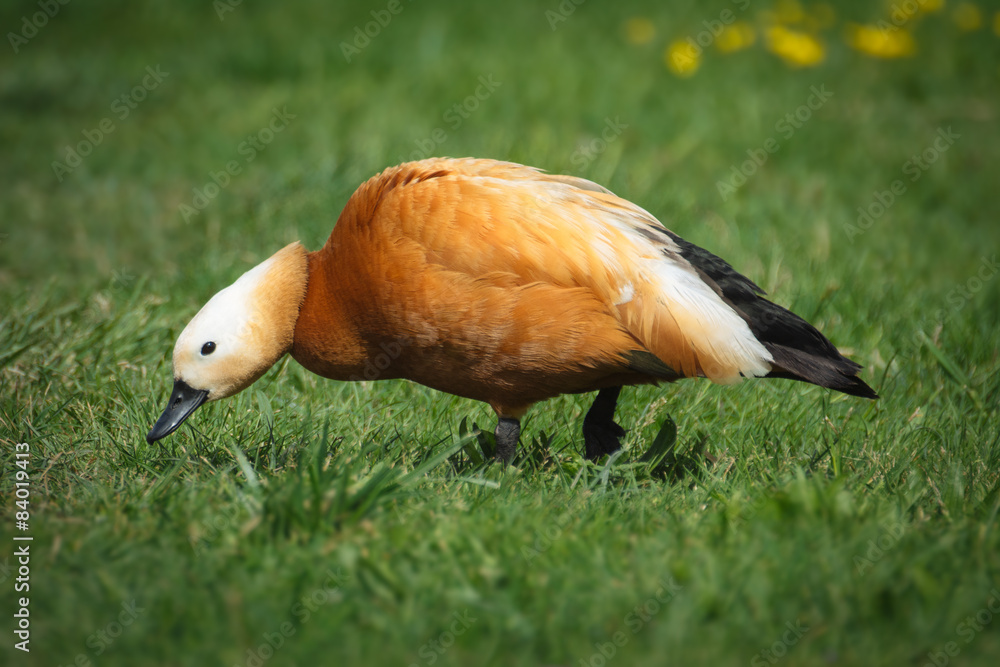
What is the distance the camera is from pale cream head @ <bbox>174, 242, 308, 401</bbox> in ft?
11.4

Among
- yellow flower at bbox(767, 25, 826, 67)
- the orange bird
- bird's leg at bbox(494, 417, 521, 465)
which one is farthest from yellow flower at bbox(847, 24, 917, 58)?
bird's leg at bbox(494, 417, 521, 465)

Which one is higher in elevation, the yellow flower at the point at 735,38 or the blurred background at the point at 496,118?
the yellow flower at the point at 735,38

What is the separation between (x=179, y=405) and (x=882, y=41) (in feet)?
20.8

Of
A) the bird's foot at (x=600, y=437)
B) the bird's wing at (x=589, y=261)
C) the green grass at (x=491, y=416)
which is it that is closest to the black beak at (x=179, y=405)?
the green grass at (x=491, y=416)

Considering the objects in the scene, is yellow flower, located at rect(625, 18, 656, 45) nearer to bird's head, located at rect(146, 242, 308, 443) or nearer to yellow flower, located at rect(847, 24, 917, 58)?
yellow flower, located at rect(847, 24, 917, 58)

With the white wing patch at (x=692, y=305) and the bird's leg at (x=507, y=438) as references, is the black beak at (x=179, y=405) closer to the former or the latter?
the bird's leg at (x=507, y=438)

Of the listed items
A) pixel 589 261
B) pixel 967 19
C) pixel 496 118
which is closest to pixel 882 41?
pixel 967 19

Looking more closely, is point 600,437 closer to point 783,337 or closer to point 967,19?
point 783,337

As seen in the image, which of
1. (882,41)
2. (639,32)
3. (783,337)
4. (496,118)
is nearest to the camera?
(783,337)

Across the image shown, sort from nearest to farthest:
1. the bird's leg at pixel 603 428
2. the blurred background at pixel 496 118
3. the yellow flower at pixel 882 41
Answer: the bird's leg at pixel 603 428
the blurred background at pixel 496 118
the yellow flower at pixel 882 41

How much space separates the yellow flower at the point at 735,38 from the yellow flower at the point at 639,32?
0.65 metres

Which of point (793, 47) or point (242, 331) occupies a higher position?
point (793, 47)

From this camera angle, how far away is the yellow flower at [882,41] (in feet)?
24.0

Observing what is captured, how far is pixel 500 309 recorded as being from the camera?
11.0ft
